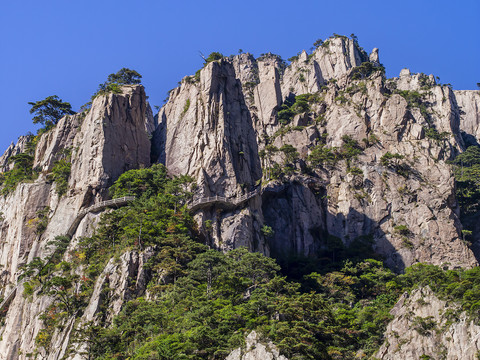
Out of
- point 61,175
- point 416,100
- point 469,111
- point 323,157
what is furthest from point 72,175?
point 469,111

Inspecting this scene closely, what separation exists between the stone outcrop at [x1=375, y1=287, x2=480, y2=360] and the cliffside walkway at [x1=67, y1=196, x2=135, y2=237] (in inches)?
1128

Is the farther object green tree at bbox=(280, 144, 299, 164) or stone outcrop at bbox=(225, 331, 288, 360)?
green tree at bbox=(280, 144, 299, 164)

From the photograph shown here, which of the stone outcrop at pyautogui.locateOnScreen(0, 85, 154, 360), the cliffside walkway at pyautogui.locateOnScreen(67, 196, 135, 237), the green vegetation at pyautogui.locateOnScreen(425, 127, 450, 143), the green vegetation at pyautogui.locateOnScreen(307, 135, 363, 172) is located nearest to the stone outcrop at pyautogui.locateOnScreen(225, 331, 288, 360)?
the stone outcrop at pyautogui.locateOnScreen(0, 85, 154, 360)

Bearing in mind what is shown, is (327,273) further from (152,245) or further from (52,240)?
(52,240)

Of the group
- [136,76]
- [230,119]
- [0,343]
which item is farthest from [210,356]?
[136,76]

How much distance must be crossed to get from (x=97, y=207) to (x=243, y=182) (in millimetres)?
15337

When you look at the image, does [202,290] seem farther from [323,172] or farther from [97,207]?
[323,172]

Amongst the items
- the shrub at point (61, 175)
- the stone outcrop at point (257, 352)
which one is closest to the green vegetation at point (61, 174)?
the shrub at point (61, 175)

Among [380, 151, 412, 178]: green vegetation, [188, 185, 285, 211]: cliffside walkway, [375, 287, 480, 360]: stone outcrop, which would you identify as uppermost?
[380, 151, 412, 178]: green vegetation

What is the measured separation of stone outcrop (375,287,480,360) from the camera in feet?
149

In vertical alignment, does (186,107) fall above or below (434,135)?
above

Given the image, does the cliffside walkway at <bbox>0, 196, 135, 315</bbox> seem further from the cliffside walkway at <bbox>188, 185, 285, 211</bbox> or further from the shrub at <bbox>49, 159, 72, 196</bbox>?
the cliffside walkway at <bbox>188, 185, 285, 211</bbox>

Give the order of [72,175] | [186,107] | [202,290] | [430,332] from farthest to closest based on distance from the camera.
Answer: [186,107], [72,175], [202,290], [430,332]

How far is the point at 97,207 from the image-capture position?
68.2 metres
